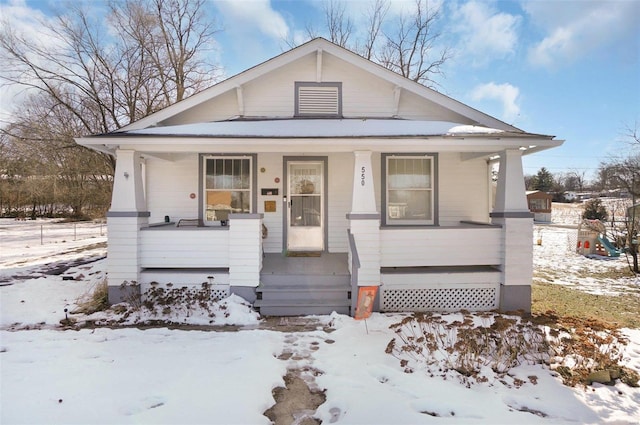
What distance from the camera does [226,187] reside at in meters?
7.82

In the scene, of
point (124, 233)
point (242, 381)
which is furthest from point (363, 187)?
point (124, 233)

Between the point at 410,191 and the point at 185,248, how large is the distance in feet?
17.5

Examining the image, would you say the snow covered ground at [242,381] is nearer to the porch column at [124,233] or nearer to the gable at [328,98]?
the porch column at [124,233]

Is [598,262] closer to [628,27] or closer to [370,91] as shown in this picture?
[628,27]

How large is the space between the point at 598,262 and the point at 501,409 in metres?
11.7

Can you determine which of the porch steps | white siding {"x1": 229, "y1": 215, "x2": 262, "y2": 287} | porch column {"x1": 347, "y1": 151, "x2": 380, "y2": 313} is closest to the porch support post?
porch column {"x1": 347, "y1": 151, "x2": 380, "y2": 313}

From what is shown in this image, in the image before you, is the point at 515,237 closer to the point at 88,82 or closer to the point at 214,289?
the point at 214,289

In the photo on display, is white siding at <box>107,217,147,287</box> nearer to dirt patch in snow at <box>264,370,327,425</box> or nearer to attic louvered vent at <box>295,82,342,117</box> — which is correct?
dirt patch in snow at <box>264,370,327,425</box>

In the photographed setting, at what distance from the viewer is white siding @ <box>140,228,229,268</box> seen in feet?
19.9

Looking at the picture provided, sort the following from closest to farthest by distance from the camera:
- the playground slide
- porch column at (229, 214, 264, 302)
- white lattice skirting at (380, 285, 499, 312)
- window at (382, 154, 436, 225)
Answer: porch column at (229, 214, 264, 302) → white lattice skirting at (380, 285, 499, 312) → window at (382, 154, 436, 225) → the playground slide

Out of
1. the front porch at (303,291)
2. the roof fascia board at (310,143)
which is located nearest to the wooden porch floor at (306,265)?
the front porch at (303,291)

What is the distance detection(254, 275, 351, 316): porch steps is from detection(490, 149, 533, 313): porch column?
10.5ft

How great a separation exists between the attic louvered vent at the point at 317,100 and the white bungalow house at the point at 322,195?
0.03 meters

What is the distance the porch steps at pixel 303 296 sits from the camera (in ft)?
18.8
